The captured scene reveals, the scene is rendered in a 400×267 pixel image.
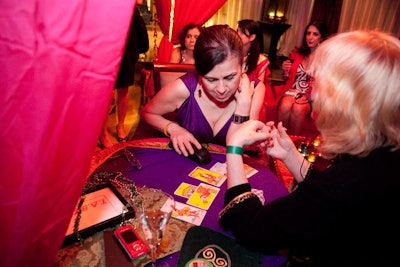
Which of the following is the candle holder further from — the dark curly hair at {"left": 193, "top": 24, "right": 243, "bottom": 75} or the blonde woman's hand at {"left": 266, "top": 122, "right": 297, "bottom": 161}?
the blonde woman's hand at {"left": 266, "top": 122, "right": 297, "bottom": 161}

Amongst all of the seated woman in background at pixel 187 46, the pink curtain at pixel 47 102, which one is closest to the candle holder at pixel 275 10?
the seated woman in background at pixel 187 46

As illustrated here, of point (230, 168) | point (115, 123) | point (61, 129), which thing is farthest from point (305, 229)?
point (115, 123)

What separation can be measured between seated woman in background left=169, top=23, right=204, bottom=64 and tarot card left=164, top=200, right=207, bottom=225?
2808mm

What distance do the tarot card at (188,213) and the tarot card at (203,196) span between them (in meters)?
0.03

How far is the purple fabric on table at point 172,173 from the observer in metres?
1.34

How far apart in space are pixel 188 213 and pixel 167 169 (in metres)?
0.37

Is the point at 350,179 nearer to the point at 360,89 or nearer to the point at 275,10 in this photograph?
the point at 360,89

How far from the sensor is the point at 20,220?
0.54m

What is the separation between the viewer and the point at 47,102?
506mm

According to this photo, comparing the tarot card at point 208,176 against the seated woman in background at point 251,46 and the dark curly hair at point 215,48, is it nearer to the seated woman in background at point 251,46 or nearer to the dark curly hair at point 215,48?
the dark curly hair at point 215,48

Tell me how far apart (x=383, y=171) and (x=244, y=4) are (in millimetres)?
6050

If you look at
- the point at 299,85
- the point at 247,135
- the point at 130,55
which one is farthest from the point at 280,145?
the point at 299,85

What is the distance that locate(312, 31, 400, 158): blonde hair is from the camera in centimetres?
89

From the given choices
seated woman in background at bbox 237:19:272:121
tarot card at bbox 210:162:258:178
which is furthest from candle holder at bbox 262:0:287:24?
tarot card at bbox 210:162:258:178
